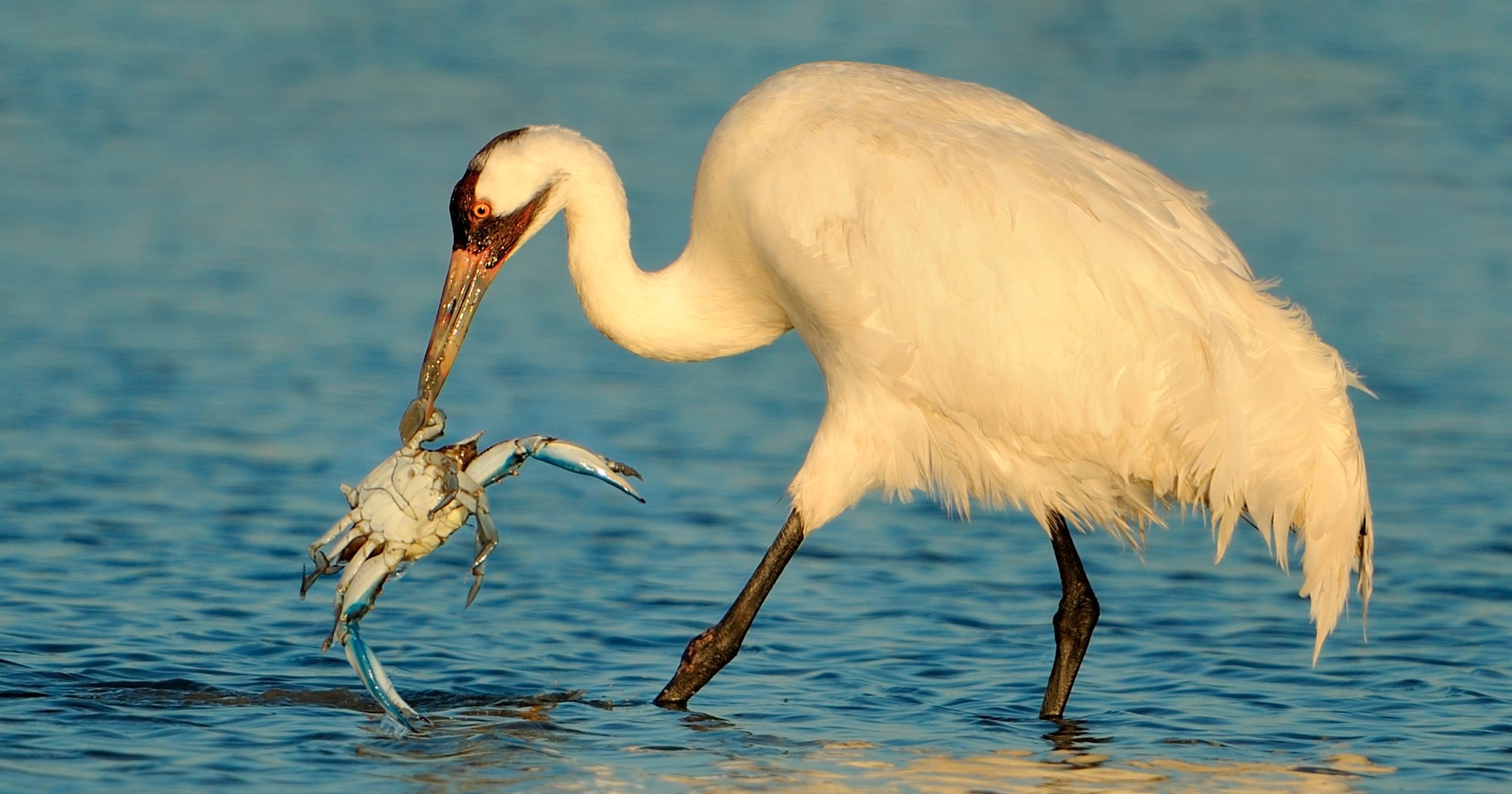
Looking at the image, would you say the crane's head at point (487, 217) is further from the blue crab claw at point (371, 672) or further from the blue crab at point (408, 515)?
the blue crab claw at point (371, 672)

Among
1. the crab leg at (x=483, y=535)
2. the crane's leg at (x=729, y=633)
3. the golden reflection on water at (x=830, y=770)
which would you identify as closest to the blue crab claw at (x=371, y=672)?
the golden reflection on water at (x=830, y=770)

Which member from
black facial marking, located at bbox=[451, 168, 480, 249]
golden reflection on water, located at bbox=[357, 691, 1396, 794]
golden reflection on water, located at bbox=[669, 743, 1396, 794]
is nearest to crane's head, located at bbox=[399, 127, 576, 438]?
black facial marking, located at bbox=[451, 168, 480, 249]

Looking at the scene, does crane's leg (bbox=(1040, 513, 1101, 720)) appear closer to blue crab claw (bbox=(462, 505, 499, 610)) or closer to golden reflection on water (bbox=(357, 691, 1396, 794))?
golden reflection on water (bbox=(357, 691, 1396, 794))

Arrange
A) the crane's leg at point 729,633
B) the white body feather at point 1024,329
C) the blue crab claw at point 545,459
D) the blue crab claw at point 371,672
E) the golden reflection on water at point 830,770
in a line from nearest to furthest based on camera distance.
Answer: the golden reflection on water at point 830,770
the blue crab claw at point 371,672
the blue crab claw at point 545,459
the white body feather at point 1024,329
the crane's leg at point 729,633

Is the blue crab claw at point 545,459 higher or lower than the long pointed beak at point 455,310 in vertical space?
lower

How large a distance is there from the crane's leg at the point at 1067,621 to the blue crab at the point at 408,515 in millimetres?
1628

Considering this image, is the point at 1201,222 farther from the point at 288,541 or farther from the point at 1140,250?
the point at 288,541

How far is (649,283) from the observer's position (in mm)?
8062

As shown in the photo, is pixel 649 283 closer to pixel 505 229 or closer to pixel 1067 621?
pixel 505 229

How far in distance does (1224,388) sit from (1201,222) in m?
0.70

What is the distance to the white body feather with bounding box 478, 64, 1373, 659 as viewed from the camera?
23.6 ft

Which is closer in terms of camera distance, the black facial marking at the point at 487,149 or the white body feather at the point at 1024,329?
the white body feather at the point at 1024,329

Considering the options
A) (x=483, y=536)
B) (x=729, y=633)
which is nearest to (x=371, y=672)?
(x=483, y=536)

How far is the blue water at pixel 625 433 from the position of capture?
7.11 m
